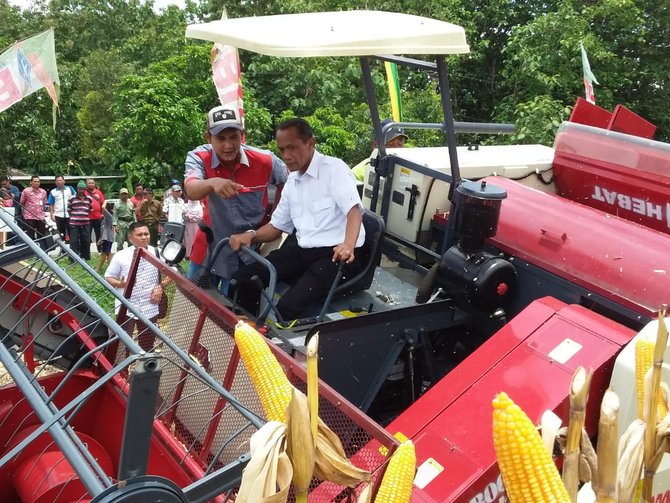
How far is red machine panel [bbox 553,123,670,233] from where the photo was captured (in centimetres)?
385

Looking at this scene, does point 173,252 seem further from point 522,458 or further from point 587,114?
point 587,114

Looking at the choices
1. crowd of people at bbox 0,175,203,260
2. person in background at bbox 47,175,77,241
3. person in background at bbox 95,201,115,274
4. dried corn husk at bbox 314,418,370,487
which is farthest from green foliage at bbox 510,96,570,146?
dried corn husk at bbox 314,418,370,487

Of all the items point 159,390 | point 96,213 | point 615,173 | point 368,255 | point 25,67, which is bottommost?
point 96,213

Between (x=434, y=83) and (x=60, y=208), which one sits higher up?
(x=434, y=83)

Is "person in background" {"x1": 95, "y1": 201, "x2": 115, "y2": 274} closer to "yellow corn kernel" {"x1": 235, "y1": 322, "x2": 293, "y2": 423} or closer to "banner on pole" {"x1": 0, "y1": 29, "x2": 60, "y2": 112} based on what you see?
"banner on pole" {"x1": 0, "y1": 29, "x2": 60, "y2": 112}

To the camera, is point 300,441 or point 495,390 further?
point 495,390

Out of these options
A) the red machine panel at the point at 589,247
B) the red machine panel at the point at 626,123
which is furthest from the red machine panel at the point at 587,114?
the red machine panel at the point at 589,247

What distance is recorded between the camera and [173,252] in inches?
142

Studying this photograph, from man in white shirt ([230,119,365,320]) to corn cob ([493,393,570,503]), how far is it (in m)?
2.23

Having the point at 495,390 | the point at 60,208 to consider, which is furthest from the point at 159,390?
the point at 60,208

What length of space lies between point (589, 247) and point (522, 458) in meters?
2.37

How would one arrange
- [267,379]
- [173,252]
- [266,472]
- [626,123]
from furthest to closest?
[626,123], [173,252], [267,379], [266,472]

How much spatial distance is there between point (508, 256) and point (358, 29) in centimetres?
159

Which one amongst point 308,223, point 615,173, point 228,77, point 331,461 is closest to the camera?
point 331,461
